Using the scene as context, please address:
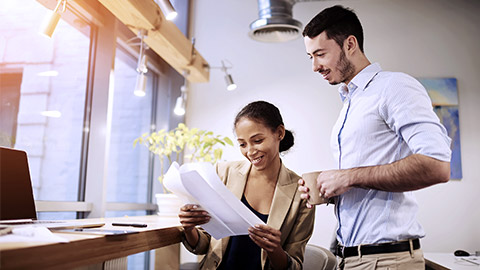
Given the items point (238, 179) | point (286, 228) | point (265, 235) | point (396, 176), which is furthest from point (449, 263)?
point (396, 176)

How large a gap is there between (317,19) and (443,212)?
3.05 meters

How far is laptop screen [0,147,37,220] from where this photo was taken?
1.33m

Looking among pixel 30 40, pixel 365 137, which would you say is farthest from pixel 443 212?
pixel 30 40

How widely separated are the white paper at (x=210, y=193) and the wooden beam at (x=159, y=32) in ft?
3.73

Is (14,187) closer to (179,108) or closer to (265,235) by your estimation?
(265,235)

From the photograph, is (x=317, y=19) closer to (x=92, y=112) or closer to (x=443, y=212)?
(x=92, y=112)

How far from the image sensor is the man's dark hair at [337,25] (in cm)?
130

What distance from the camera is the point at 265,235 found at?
4.33ft

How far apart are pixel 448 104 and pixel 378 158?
307 centimetres

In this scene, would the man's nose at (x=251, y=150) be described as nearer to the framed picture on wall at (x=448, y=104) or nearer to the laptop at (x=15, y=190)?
the laptop at (x=15, y=190)

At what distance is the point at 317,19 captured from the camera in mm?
1324

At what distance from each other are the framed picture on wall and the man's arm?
305cm

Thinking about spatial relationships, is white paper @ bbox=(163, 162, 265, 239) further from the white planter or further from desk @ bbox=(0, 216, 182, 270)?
the white planter

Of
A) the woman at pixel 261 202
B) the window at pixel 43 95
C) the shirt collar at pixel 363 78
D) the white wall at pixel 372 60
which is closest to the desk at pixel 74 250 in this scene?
the woman at pixel 261 202
